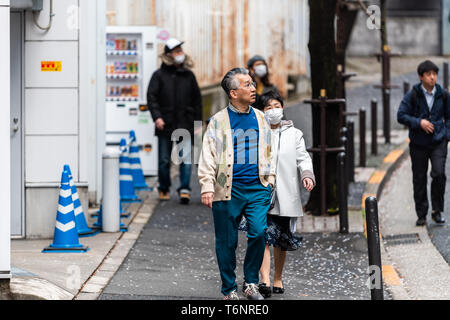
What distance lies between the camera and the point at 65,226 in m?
9.89

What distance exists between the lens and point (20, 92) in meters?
10.6

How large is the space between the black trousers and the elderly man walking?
3.71 m

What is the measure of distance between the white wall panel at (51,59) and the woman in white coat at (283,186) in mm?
3104

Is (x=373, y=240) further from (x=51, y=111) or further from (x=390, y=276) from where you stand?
(x=51, y=111)

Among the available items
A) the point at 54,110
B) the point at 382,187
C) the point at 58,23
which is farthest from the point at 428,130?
the point at 58,23

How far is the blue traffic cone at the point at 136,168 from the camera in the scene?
46.7 ft

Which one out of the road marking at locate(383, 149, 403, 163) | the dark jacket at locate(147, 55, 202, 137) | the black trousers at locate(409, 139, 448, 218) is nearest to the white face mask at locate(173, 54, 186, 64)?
the dark jacket at locate(147, 55, 202, 137)

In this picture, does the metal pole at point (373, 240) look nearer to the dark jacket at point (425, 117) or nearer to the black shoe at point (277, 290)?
the black shoe at point (277, 290)

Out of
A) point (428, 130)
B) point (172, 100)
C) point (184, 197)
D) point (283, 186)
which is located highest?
point (172, 100)

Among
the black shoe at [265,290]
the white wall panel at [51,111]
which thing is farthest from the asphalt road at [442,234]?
the white wall panel at [51,111]

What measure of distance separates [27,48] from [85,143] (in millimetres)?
1151

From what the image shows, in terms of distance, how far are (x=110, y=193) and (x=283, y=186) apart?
3048 mm
